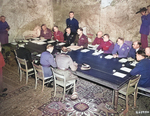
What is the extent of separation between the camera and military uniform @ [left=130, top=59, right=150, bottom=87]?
3693 millimetres

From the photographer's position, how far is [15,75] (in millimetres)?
5730

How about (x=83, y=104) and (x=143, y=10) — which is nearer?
(x=83, y=104)

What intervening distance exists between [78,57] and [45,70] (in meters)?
1.08

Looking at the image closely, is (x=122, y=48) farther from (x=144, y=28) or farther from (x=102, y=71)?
(x=144, y=28)

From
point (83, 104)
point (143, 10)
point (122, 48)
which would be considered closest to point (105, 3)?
point (143, 10)

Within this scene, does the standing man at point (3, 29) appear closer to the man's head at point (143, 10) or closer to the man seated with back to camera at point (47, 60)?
the man seated with back to camera at point (47, 60)

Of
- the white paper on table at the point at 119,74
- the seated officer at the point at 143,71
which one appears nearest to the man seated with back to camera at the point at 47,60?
the white paper on table at the point at 119,74

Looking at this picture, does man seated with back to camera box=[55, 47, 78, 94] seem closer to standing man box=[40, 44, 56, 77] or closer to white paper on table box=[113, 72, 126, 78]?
standing man box=[40, 44, 56, 77]

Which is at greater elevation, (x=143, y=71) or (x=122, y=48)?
(x=122, y=48)

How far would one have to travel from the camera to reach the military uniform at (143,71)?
3693 mm

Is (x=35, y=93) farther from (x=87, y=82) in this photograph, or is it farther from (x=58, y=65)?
(x=87, y=82)

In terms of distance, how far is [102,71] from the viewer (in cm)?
393

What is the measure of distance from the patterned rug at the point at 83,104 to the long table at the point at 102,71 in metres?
0.54

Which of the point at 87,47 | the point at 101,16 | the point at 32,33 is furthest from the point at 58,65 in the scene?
the point at 32,33
